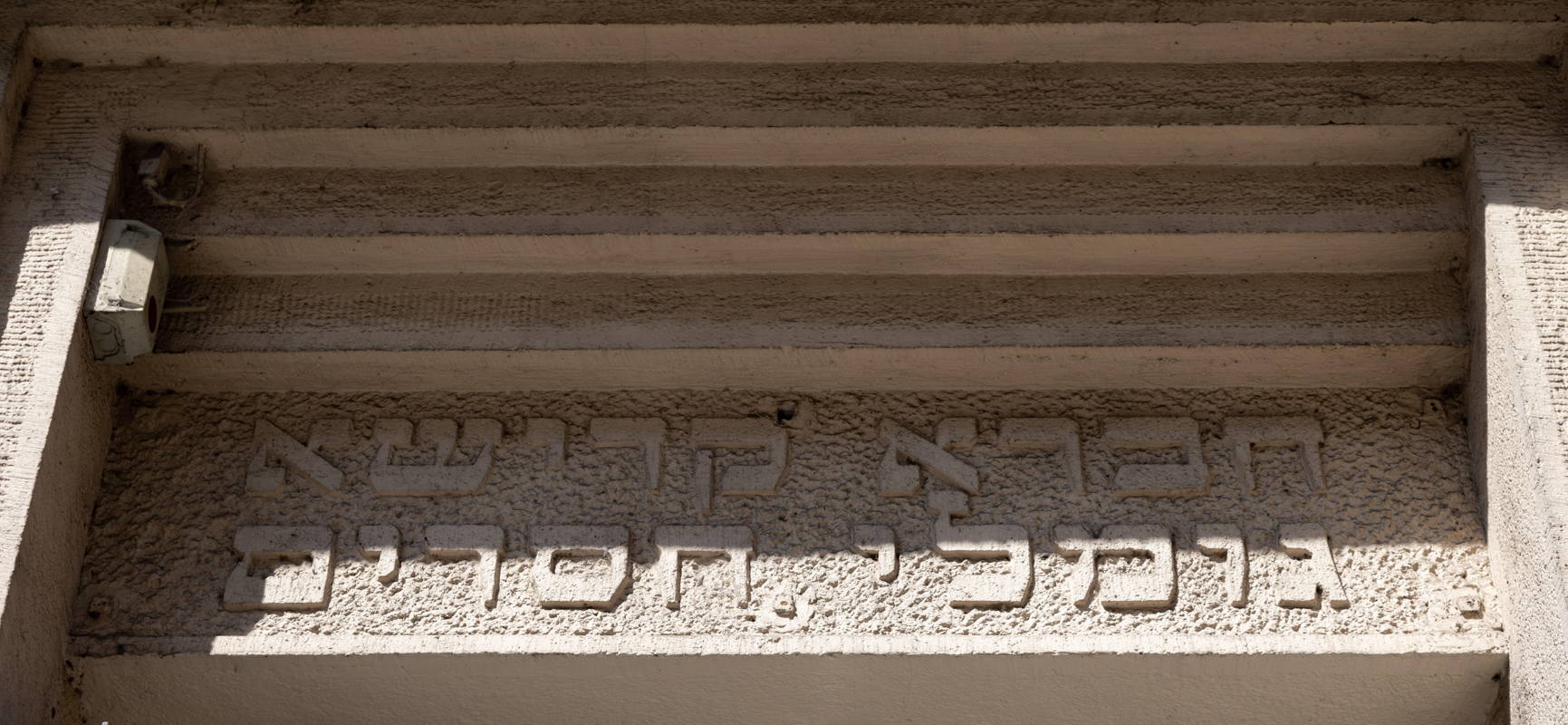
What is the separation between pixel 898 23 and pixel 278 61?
4.17 ft

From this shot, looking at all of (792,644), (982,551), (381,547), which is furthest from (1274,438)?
(381,547)

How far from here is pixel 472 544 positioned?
3.09m

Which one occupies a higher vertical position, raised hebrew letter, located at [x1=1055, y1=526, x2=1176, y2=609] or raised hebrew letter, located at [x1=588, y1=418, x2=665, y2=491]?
A: raised hebrew letter, located at [x1=588, y1=418, x2=665, y2=491]

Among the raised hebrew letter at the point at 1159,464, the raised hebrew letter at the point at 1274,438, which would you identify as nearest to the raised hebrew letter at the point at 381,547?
the raised hebrew letter at the point at 1159,464

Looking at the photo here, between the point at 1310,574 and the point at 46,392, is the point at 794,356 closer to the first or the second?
the point at 1310,574

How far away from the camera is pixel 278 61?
11.0ft

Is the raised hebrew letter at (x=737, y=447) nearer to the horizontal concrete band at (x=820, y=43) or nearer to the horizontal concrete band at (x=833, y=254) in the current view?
the horizontal concrete band at (x=833, y=254)

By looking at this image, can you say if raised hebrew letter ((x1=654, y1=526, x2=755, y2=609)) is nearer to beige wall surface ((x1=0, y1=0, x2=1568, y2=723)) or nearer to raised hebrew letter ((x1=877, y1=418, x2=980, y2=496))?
beige wall surface ((x1=0, y1=0, x2=1568, y2=723))

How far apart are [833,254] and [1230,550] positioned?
3.12ft

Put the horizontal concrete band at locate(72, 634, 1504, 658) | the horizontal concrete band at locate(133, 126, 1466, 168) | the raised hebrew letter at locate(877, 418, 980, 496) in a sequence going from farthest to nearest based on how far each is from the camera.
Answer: the horizontal concrete band at locate(133, 126, 1466, 168)
the raised hebrew letter at locate(877, 418, 980, 496)
the horizontal concrete band at locate(72, 634, 1504, 658)

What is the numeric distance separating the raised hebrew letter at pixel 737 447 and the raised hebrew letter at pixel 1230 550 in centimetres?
81

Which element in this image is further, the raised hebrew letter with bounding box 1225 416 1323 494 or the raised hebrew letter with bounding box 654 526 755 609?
the raised hebrew letter with bounding box 1225 416 1323 494

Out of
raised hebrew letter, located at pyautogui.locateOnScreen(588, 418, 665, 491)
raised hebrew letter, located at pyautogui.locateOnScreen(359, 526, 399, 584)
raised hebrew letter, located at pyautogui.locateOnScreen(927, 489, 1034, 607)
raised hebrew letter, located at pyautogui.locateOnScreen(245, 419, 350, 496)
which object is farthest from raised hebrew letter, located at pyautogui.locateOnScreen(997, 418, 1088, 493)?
raised hebrew letter, located at pyautogui.locateOnScreen(245, 419, 350, 496)

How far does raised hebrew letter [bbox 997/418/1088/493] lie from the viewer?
321cm
